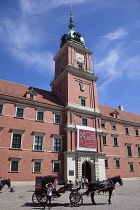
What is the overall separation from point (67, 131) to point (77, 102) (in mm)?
6144

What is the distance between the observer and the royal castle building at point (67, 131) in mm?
22328

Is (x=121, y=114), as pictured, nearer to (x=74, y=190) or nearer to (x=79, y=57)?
(x=79, y=57)

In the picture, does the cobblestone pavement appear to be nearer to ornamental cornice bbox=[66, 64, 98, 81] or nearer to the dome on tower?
ornamental cornice bbox=[66, 64, 98, 81]

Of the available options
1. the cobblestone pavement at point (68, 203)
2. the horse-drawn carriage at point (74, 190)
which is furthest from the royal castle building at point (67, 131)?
the horse-drawn carriage at point (74, 190)

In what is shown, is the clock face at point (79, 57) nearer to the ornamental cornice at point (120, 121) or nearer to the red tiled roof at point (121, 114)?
the red tiled roof at point (121, 114)

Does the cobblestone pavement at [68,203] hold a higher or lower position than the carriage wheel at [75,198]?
lower

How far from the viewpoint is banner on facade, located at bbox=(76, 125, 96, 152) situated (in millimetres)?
26234

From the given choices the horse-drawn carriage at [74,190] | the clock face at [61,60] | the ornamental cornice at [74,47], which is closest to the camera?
the horse-drawn carriage at [74,190]

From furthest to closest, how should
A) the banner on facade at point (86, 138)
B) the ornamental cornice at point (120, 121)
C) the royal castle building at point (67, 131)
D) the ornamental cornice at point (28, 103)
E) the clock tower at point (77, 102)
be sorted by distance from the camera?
the ornamental cornice at point (120, 121) < the banner on facade at point (86, 138) < the clock tower at point (77, 102) < the ornamental cornice at point (28, 103) < the royal castle building at point (67, 131)

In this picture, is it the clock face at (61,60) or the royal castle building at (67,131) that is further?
the clock face at (61,60)

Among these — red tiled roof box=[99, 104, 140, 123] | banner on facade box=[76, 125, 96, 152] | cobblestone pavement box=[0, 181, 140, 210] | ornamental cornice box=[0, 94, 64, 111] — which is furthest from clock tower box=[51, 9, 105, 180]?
cobblestone pavement box=[0, 181, 140, 210]

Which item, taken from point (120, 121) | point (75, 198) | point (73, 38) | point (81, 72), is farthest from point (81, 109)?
point (75, 198)

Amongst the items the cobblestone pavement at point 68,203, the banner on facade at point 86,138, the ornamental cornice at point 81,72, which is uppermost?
the ornamental cornice at point 81,72

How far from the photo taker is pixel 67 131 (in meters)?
26.2
